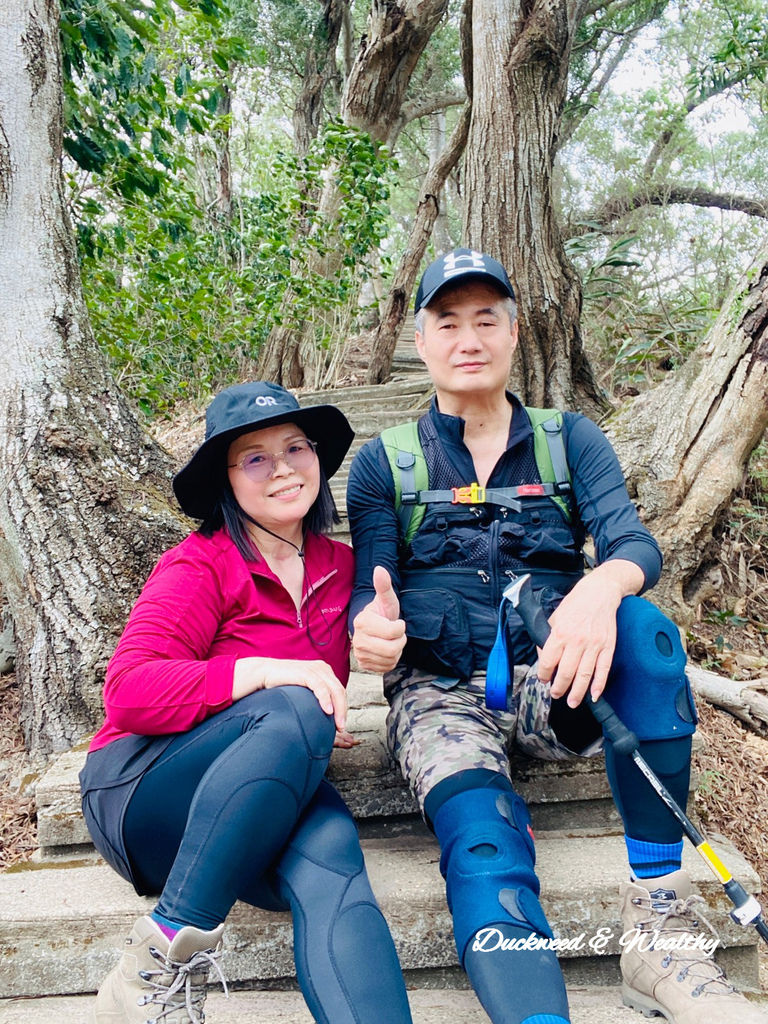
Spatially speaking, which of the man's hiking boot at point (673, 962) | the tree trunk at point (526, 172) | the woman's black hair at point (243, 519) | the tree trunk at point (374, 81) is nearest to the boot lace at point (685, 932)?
the man's hiking boot at point (673, 962)

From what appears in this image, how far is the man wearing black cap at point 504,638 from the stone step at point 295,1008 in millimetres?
92

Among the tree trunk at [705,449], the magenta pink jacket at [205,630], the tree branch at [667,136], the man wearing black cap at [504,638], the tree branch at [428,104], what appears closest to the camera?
the man wearing black cap at [504,638]

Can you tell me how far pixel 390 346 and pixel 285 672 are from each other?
6.86 m

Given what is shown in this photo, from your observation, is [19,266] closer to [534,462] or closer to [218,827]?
[534,462]

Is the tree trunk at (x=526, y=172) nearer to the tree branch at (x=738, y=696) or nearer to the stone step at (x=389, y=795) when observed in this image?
the tree branch at (x=738, y=696)

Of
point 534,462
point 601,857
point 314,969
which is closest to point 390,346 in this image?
point 534,462

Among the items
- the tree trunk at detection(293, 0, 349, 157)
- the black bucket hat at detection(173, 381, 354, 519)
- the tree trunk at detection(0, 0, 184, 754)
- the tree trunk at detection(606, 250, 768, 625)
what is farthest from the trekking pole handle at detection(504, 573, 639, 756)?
the tree trunk at detection(293, 0, 349, 157)

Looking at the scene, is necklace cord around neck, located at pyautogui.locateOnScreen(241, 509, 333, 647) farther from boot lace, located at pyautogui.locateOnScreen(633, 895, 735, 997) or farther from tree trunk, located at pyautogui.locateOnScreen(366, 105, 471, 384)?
tree trunk, located at pyautogui.locateOnScreen(366, 105, 471, 384)

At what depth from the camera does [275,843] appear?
62.9 inches

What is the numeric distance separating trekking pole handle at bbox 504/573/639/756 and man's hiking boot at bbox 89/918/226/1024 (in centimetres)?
96

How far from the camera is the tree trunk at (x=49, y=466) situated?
9.39 feet

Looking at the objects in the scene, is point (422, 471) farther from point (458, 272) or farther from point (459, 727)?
point (459, 727)

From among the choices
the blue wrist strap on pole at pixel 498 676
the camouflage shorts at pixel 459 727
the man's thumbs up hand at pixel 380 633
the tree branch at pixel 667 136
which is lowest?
the camouflage shorts at pixel 459 727

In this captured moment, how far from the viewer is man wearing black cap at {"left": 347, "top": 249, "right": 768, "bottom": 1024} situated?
160 cm
